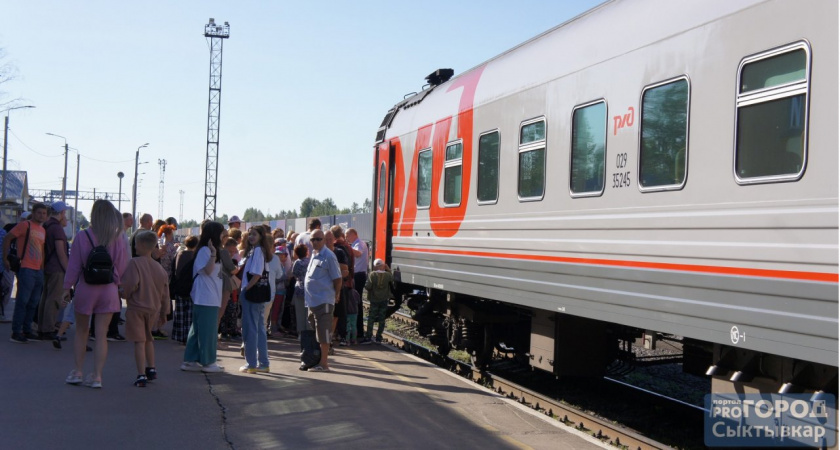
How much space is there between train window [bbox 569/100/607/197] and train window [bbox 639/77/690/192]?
2.00 ft

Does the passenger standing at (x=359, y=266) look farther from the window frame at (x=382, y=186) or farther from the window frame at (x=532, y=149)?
the window frame at (x=532, y=149)

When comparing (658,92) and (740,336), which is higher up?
(658,92)

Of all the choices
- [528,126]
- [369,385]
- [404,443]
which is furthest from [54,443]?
[528,126]

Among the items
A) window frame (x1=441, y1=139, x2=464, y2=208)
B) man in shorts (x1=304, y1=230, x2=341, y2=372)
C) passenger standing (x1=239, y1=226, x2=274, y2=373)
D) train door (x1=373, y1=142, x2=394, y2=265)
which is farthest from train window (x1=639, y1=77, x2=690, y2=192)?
train door (x1=373, y1=142, x2=394, y2=265)

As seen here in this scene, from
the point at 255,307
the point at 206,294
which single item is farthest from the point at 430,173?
the point at 206,294

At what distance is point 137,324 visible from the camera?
9.13 m

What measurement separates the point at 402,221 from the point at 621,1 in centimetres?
600

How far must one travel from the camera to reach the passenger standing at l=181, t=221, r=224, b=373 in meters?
10.1

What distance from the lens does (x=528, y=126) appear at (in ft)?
30.8

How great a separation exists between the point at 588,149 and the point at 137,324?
4679 millimetres

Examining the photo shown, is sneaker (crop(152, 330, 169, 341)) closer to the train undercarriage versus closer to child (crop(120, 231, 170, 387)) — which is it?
the train undercarriage

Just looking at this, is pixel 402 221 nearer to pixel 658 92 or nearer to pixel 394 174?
pixel 394 174

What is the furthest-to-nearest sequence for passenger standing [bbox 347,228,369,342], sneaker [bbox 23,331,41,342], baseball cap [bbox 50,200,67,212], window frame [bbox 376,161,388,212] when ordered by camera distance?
passenger standing [bbox 347,228,369,342] < window frame [bbox 376,161,388,212] < sneaker [bbox 23,331,41,342] < baseball cap [bbox 50,200,67,212]

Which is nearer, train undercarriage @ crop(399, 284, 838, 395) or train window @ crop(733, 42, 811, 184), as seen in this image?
train window @ crop(733, 42, 811, 184)
